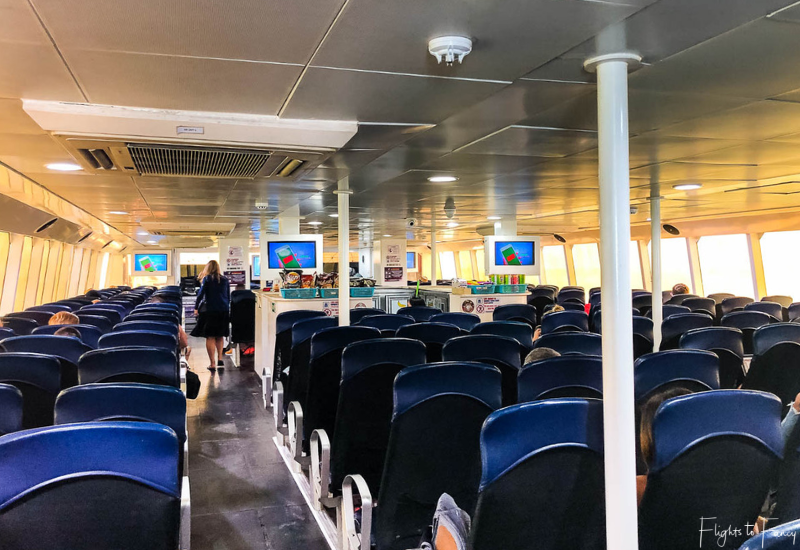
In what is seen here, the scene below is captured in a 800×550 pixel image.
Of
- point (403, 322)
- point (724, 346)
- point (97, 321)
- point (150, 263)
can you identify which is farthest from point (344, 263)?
point (150, 263)

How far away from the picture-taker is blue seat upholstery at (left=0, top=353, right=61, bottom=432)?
3.39 meters

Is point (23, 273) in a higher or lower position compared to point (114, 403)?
higher

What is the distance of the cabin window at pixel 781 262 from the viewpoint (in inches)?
484

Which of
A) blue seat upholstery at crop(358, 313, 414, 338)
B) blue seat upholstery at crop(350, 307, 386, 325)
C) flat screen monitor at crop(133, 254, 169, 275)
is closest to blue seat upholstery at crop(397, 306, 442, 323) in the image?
blue seat upholstery at crop(350, 307, 386, 325)

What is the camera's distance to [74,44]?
260 centimetres

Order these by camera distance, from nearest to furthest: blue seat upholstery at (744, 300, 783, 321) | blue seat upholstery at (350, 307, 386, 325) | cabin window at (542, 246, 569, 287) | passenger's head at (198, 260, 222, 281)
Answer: blue seat upholstery at (350, 307, 386, 325) < blue seat upholstery at (744, 300, 783, 321) < passenger's head at (198, 260, 222, 281) < cabin window at (542, 246, 569, 287)

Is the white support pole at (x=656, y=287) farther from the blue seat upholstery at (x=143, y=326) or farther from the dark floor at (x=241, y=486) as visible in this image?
the blue seat upholstery at (x=143, y=326)

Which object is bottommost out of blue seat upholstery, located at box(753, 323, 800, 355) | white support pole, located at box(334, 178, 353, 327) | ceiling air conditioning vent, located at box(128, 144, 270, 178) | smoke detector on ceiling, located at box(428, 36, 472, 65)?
blue seat upholstery, located at box(753, 323, 800, 355)

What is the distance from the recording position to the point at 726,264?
1441 centimetres

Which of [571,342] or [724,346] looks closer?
[571,342]

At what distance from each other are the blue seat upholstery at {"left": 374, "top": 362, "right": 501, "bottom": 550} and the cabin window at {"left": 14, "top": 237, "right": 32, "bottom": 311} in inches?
403

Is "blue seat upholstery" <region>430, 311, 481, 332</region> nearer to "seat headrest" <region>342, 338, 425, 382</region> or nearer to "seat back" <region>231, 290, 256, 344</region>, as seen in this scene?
"seat headrest" <region>342, 338, 425, 382</region>

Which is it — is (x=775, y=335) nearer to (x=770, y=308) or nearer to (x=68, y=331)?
(x=770, y=308)

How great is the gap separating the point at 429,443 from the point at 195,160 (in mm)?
2956
